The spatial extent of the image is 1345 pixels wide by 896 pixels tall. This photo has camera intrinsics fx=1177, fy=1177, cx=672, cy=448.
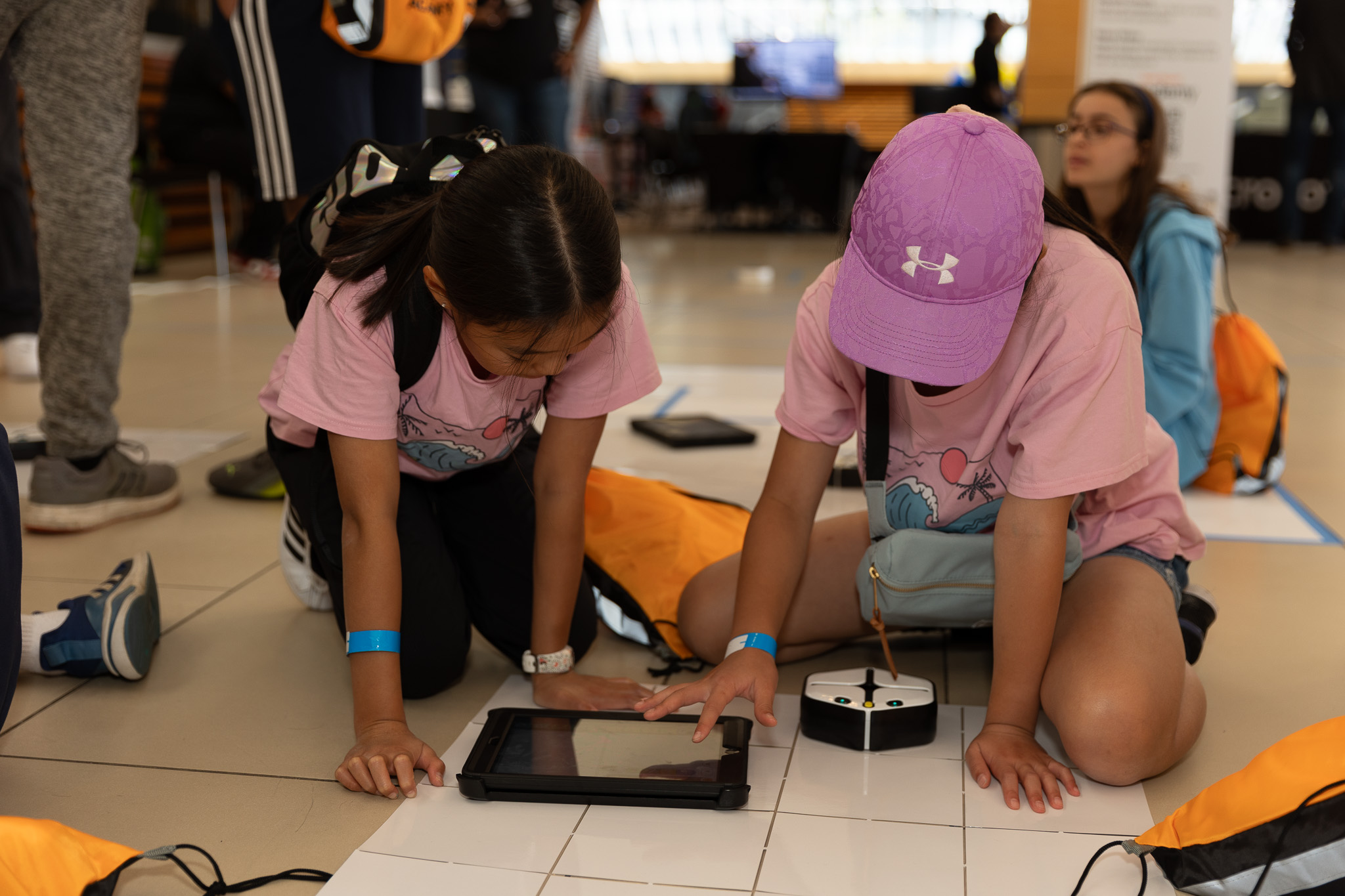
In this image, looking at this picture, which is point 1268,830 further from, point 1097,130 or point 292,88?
point 292,88

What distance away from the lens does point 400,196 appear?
125 cm

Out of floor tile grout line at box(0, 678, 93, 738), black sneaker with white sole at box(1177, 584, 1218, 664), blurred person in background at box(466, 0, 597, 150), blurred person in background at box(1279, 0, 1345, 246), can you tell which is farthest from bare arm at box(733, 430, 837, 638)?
blurred person in background at box(1279, 0, 1345, 246)

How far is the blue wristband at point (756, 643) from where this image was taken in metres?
1.24

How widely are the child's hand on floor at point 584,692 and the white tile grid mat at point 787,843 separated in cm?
16

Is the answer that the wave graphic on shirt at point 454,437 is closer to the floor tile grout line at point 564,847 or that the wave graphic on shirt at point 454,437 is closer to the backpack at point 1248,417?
the floor tile grout line at point 564,847

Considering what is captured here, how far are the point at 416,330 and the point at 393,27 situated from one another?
Result: 3.35ft

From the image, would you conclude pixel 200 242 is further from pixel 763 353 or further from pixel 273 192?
pixel 273 192

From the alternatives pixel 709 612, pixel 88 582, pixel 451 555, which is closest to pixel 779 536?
pixel 709 612

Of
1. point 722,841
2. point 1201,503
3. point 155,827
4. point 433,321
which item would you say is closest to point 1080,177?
point 1201,503

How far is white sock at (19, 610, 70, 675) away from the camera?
4.70ft

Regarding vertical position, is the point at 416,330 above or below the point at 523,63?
below

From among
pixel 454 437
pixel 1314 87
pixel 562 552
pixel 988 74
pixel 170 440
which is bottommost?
pixel 170 440

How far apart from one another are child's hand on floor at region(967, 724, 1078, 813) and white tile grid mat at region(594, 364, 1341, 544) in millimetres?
795

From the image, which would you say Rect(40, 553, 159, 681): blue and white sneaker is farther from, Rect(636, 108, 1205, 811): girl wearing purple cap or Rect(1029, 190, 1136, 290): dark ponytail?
Rect(1029, 190, 1136, 290): dark ponytail
